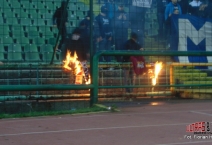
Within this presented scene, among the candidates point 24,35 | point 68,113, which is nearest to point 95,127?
point 68,113

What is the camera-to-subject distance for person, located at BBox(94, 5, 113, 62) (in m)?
18.5

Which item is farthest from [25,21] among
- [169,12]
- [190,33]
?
[190,33]

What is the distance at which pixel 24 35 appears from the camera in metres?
17.3

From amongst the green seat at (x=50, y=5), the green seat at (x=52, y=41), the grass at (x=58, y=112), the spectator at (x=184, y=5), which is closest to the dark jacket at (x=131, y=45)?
the spectator at (x=184, y=5)

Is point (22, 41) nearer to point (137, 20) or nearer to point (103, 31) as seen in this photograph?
point (103, 31)

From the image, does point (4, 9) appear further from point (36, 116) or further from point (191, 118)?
point (191, 118)

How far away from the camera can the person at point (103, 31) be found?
18.5m

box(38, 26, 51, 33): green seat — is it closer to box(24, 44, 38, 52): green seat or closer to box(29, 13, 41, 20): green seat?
box(29, 13, 41, 20): green seat

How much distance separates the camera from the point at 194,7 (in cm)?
2020

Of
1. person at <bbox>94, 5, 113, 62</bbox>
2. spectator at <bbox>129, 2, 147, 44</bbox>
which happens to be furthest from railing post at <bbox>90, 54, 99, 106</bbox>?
spectator at <bbox>129, 2, 147, 44</bbox>

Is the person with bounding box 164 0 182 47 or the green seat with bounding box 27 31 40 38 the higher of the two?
the person with bounding box 164 0 182 47

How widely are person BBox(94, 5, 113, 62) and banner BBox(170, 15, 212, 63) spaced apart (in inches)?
109

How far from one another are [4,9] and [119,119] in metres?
10.0

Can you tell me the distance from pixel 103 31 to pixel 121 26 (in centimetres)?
82
